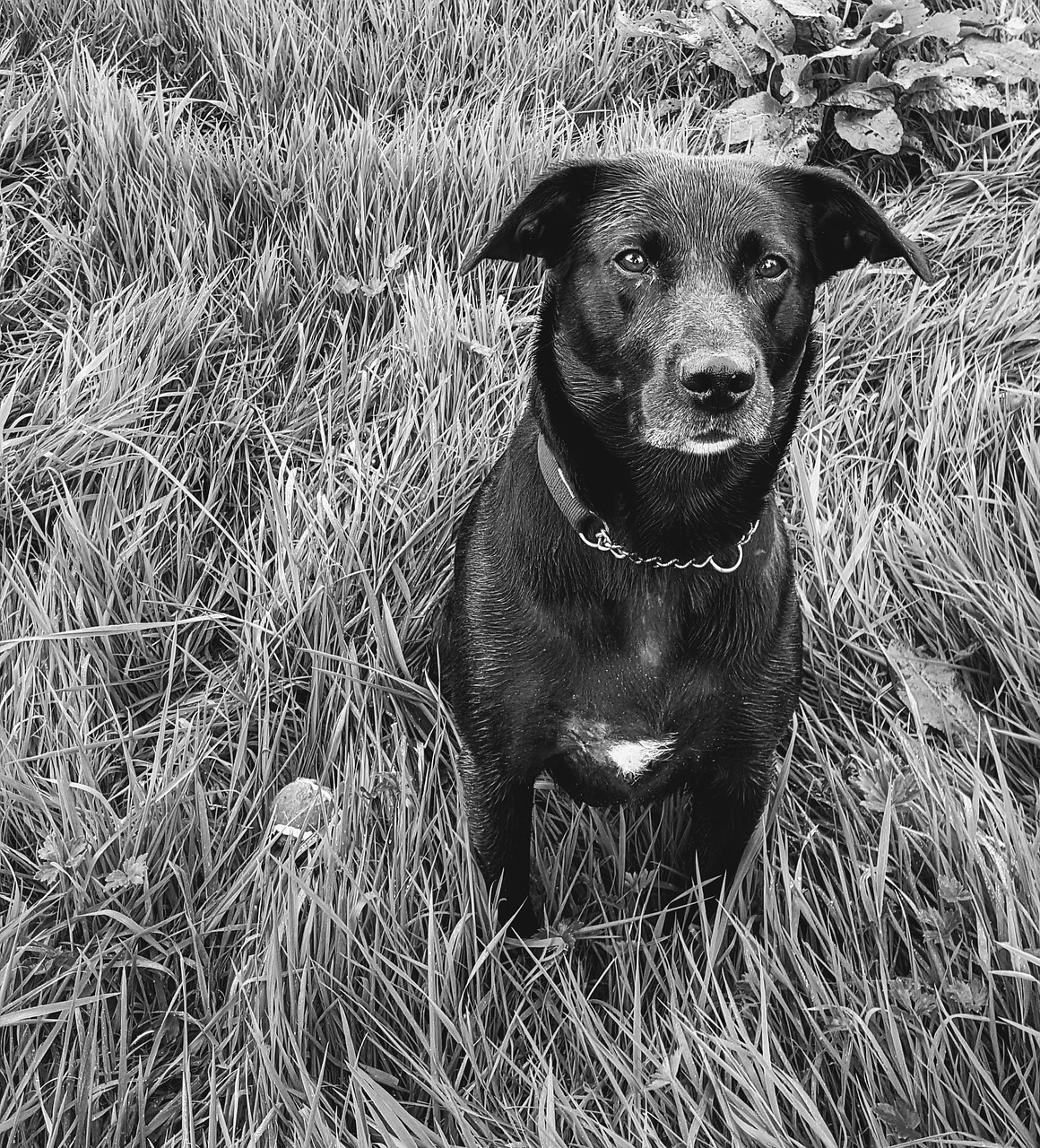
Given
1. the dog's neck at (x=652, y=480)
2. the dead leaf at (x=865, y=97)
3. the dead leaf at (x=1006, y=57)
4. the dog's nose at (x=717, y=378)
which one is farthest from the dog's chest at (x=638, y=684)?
the dead leaf at (x=1006, y=57)

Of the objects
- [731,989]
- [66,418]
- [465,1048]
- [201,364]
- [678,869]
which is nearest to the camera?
[465,1048]

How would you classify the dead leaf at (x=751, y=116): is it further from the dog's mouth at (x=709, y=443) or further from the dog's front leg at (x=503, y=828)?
the dog's front leg at (x=503, y=828)

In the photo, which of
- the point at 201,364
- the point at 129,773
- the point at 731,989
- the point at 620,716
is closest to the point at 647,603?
the point at 620,716

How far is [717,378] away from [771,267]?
34 cm

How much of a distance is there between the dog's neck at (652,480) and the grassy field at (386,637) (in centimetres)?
61

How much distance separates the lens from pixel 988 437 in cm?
283

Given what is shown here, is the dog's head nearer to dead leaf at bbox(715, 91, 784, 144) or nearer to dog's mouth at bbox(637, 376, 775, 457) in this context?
dog's mouth at bbox(637, 376, 775, 457)

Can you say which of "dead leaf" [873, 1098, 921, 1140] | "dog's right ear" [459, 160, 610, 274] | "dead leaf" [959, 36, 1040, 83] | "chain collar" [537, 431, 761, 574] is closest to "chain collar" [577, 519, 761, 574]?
"chain collar" [537, 431, 761, 574]

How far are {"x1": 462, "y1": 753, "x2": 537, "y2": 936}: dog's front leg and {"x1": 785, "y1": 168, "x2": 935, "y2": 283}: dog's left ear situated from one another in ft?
3.89

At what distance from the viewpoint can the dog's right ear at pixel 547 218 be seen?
1845 mm

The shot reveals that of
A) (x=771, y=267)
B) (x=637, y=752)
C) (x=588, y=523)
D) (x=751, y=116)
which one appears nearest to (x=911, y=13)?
(x=751, y=116)

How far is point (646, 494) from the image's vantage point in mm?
1881

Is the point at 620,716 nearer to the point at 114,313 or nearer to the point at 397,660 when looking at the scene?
the point at 397,660

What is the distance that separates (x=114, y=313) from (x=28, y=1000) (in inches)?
74.3
